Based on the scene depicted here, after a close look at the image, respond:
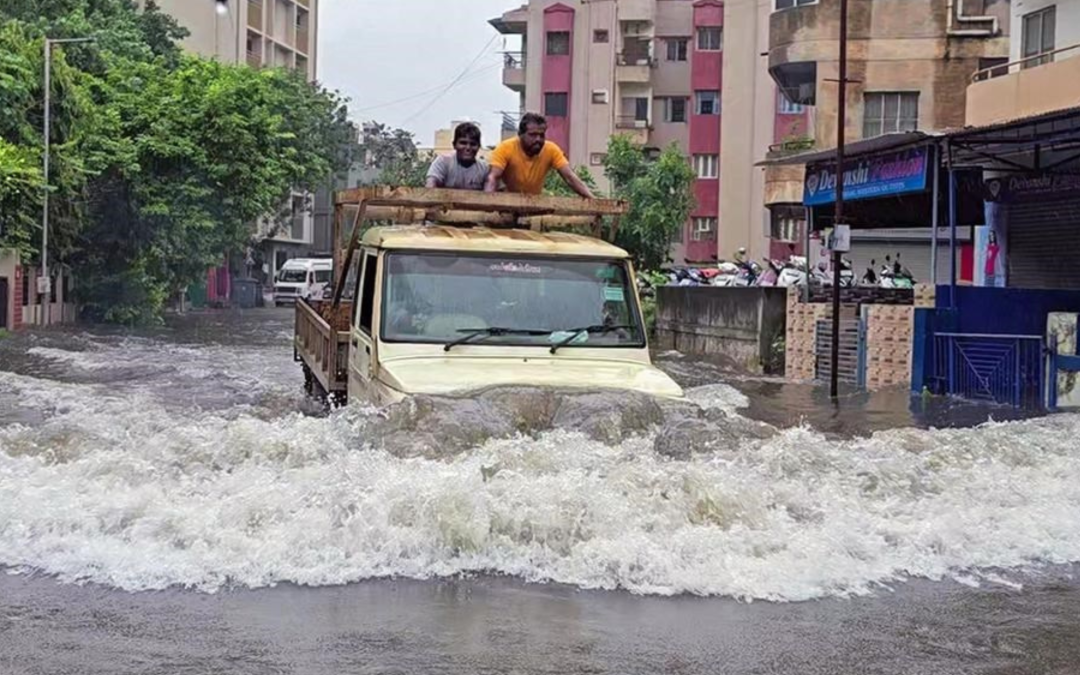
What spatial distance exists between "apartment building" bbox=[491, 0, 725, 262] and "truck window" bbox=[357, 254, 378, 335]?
145ft

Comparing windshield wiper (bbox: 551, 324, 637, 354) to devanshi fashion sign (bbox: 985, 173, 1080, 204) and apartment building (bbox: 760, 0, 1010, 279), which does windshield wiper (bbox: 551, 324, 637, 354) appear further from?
apartment building (bbox: 760, 0, 1010, 279)

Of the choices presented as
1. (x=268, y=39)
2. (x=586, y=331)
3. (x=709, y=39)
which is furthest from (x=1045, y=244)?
(x=268, y=39)

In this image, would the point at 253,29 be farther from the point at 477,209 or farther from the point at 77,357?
the point at 477,209

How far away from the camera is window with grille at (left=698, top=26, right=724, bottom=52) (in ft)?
177

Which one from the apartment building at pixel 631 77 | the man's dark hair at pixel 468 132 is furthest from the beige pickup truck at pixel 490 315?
the apartment building at pixel 631 77

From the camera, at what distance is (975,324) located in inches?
739

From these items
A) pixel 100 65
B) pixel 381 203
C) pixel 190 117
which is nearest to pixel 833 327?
pixel 381 203

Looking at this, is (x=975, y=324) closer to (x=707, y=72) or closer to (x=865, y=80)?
(x=865, y=80)

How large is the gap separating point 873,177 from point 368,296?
45.8ft

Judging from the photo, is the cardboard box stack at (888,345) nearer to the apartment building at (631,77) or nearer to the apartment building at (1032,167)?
the apartment building at (1032,167)

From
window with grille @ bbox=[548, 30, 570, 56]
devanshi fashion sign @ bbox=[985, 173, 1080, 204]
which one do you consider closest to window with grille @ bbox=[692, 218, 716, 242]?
window with grille @ bbox=[548, 30, 570, 56]

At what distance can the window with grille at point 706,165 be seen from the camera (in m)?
53.9

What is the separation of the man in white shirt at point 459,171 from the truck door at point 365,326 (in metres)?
1.15

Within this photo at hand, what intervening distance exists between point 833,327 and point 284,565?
46.1 feet
